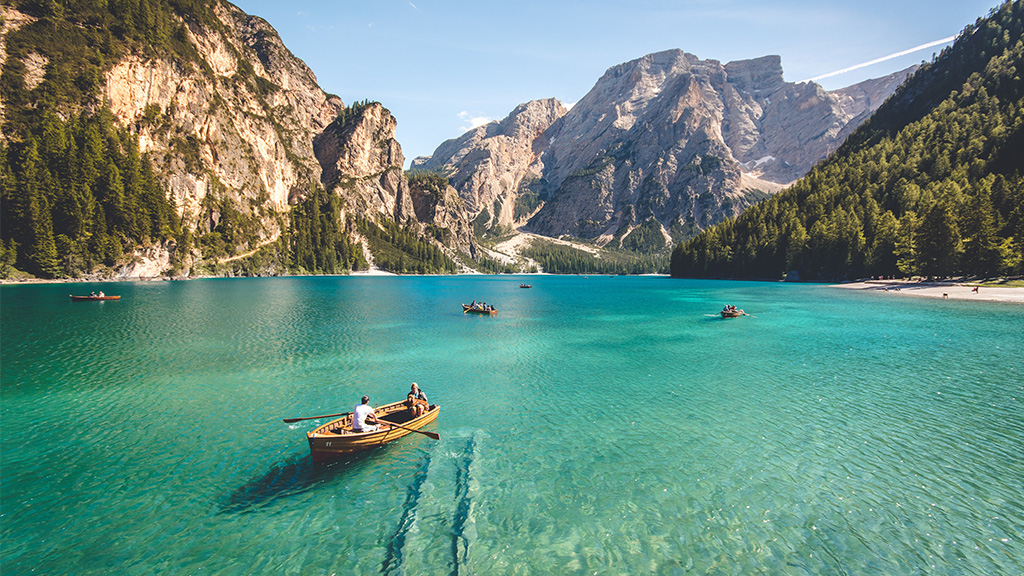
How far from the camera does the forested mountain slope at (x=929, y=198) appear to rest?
333 feet

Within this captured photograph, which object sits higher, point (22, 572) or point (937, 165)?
point (937, 165)

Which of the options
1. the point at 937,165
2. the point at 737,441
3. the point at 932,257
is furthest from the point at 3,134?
the point at 937,165

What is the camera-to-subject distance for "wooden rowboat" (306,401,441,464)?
1988cm

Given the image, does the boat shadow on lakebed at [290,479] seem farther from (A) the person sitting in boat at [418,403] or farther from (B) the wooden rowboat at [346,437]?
(A) the person sitting in boat at [418,403]

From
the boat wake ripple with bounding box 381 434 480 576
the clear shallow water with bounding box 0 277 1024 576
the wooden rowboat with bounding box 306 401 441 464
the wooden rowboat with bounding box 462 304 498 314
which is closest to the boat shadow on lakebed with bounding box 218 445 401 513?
the clear shallow water with bounding box 0 277 1024 576

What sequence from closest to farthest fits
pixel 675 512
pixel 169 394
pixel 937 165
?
1. pixel 675 512
2. pixel 169 394
3. pixel 937 165

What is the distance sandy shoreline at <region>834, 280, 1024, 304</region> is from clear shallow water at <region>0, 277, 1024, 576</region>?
56084 millimetres

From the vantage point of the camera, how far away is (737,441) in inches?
891

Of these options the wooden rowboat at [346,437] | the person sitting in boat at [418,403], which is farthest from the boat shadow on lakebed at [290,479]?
the person sitting in boat at [418,403]

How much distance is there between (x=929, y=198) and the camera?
129125 mm

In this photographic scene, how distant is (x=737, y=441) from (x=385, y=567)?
1907 cm

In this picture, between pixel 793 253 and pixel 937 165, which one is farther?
pixel 793 253

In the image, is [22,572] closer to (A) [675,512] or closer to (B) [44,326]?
(A) [675,512]

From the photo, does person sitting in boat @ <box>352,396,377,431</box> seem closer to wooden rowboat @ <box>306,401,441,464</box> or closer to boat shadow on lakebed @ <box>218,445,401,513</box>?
wooden rowboat @ <box>306,401,441,464</box>
